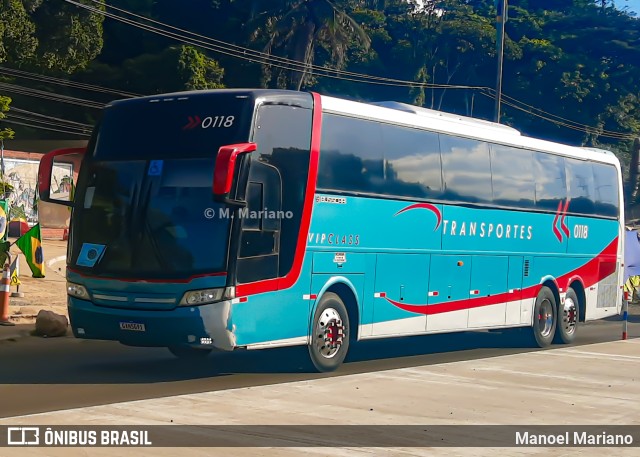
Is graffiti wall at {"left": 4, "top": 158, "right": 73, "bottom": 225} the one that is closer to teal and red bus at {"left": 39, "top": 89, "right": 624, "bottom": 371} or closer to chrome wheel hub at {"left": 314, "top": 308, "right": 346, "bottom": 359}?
teal and red bus at {"left": 39, "top": 89, "right": 624, "bottom": 371}

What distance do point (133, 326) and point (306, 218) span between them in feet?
8.09

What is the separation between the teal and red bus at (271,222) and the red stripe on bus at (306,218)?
2 centimetres

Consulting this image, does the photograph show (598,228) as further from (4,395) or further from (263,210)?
(4,395)

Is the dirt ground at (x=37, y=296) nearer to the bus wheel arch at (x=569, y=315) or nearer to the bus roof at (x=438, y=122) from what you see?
the bus roof at (x=438, y=122)

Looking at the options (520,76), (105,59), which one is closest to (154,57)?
(105,59)

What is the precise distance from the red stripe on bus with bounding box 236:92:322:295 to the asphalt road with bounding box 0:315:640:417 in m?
1.12

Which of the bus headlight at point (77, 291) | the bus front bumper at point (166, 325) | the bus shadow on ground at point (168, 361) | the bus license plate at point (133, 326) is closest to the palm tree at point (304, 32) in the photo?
the bus shadow on ground at point (168, 361)

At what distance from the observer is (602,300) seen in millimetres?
22031

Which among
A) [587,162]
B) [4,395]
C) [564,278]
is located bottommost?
[4,395]

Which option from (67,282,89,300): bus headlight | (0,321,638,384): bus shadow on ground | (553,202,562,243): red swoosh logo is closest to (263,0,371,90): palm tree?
(553,202,562,243): red swoosh logo

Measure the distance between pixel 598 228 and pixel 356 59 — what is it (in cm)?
5819

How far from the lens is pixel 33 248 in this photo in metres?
20.0

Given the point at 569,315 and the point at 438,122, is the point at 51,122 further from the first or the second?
the point at 438,122

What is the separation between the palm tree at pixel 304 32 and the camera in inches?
2281
